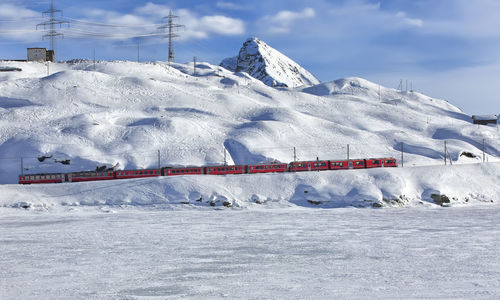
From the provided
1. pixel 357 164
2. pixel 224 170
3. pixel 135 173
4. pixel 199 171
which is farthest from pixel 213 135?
pixel 357 164

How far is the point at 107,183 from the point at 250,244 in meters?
22.2

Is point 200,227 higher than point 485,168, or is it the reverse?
point 485,168

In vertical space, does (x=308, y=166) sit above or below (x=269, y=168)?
above

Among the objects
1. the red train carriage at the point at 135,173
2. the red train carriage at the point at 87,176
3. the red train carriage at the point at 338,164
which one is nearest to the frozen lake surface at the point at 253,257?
the red train carriage at the point at 87,176

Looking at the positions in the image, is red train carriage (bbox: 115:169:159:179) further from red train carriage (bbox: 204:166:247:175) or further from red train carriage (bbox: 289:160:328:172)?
red train carriage (bbox: 289:160:328:172)

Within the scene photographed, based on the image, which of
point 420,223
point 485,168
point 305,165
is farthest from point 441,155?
point 420,223

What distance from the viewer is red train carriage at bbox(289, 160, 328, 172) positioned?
43781mm

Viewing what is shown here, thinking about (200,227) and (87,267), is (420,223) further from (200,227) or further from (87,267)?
(87,267)

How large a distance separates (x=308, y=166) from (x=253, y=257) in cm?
2720

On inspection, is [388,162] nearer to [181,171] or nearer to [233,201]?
[233,201]

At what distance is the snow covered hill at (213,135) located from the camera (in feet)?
124

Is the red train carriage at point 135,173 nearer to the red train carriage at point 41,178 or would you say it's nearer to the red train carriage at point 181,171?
the red train carriage at point 181,171

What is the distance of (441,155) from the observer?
5734 centimetres

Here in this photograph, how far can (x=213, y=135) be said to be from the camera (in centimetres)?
5794
